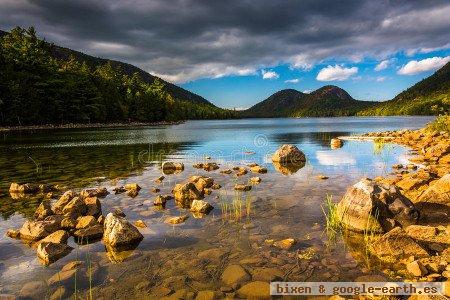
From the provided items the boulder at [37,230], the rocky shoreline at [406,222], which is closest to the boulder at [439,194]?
the rocky shoreline at [406,222]

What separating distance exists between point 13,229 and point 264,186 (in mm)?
11362

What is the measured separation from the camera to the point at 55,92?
106 m

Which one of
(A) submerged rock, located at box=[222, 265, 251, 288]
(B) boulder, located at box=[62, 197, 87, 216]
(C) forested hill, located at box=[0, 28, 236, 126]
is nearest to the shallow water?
(A) submerged rock, located at box=[222, 265, 251, 288]

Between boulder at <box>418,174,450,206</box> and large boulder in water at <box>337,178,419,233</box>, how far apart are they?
6.37 ft

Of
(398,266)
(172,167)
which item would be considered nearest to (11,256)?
(398,266)

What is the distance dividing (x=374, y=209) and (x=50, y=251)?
989 cm

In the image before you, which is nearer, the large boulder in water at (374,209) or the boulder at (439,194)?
the large boulder in water at (374,209)

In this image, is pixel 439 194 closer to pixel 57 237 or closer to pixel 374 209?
pixel 374 209

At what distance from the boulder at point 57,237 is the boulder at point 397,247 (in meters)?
9.13

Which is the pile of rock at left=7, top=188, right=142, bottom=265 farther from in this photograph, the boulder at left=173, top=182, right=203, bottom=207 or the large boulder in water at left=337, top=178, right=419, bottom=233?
the large boulder in water at left=337, top=178, right=419, bottom=233

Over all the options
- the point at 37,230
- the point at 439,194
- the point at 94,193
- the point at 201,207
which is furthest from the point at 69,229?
the point at 439,194

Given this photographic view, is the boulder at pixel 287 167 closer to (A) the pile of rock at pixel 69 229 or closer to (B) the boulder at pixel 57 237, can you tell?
(A) the pile of rock at pixel 69 229

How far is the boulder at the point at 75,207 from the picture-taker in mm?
12883

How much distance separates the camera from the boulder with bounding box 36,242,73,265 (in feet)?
31.5
